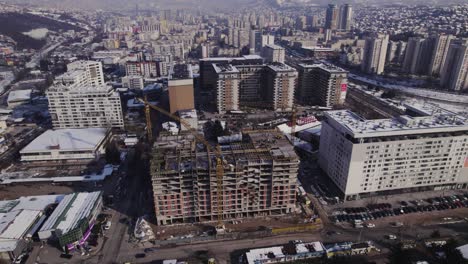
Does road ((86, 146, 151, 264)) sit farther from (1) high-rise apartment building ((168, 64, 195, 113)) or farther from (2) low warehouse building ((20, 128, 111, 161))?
(1) high-rise apartment building ((168, 64, 195, 113))

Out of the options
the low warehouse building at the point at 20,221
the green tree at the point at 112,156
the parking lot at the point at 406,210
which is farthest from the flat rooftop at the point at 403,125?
the low warehouse building at the point at 20,221

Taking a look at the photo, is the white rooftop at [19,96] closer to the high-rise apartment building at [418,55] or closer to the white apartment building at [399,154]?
the white apartment building at [399,154]

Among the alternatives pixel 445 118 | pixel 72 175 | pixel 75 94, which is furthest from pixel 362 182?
pixel 75 94

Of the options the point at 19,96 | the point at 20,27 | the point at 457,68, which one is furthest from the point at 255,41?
the point at 20,27

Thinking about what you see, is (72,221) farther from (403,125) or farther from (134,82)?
(134,82)

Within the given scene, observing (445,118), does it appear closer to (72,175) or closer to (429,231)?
(429,231)
